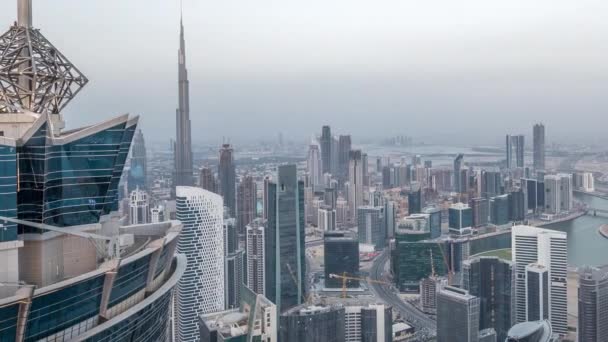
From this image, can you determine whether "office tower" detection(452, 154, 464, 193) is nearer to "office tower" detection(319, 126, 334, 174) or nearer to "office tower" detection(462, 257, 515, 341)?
"office tower" detection(319, 126, 334, 174)

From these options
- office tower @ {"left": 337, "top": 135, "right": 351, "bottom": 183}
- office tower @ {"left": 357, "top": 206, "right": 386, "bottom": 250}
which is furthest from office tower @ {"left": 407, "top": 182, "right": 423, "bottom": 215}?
office tower @ {"left": 337, "top": 135, "right": 351, "bottom": 183}

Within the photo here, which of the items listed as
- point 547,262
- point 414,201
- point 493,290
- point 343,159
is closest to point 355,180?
point 343,159

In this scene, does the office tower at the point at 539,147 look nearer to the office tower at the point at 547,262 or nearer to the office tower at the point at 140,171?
the office tower at the point at 547,262

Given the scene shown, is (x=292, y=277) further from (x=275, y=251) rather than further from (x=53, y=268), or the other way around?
(x=53, y=268)

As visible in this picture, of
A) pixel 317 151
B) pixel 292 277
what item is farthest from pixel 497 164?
pixel 292 277

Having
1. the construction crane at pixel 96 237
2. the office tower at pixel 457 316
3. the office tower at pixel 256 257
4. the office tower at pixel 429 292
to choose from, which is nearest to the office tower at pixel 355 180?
the office tower at pixel 429 292

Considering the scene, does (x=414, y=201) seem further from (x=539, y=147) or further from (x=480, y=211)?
(x=539, y=147)
